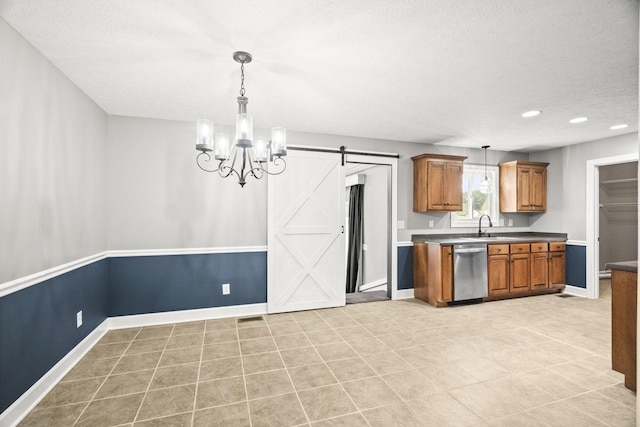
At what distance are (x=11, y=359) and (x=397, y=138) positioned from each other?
472 cm

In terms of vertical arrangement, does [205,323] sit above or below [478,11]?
below

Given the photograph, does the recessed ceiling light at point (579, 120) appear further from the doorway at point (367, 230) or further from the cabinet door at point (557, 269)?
the doorway at point (367, 230)

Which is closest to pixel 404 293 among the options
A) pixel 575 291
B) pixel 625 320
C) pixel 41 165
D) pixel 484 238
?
pixel 484 238

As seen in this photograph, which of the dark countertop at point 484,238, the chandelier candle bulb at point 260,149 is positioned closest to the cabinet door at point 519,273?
the dark countertop at point 484,238

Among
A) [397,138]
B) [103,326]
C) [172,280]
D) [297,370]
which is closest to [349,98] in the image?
[397,138]

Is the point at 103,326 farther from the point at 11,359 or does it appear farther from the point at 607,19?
the point at 607,19

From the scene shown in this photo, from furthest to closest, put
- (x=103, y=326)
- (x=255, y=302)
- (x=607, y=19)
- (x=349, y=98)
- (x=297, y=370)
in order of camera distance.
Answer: (x=255, y=302) < (x=103, y=326) < (x=349, y=98) < (x=297, y=370) < (x=607, y=19)

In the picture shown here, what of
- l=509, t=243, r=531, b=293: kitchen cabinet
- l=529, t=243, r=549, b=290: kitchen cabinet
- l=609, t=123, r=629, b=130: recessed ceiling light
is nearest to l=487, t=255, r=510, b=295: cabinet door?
l=509, t=243, r=531, b=293: kitchen cabinet

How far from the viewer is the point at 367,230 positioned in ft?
21.4

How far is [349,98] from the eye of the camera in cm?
316

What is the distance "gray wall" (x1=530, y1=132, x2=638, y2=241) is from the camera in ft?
15.4

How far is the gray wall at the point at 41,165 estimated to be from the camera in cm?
193

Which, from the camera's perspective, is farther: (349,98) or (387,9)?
(349,98)

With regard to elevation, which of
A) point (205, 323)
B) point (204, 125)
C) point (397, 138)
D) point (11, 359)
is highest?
point (397, 138)
